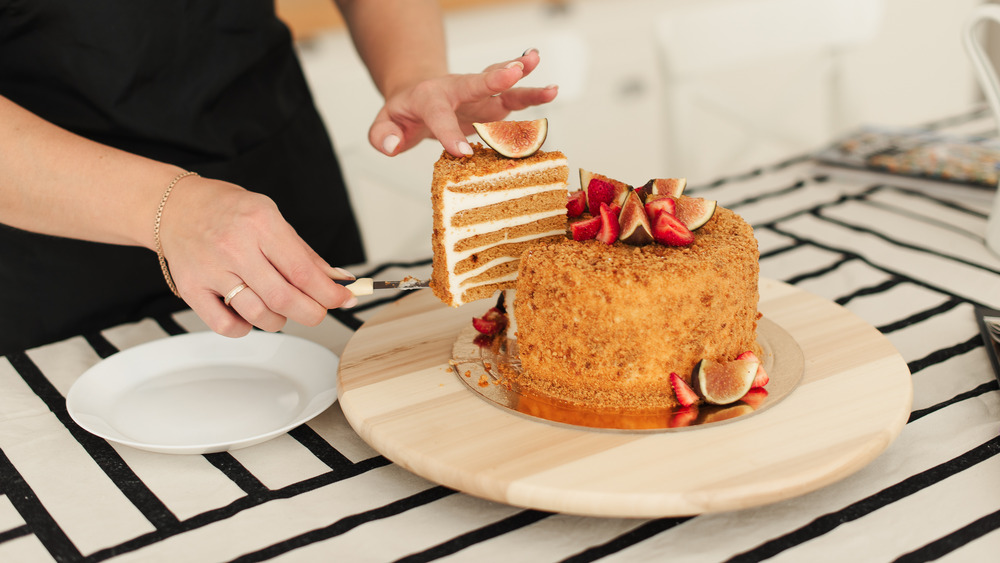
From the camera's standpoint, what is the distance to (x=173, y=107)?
234cm

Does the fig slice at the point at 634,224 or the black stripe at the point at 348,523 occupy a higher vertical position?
the fig slice at the point at 634,224

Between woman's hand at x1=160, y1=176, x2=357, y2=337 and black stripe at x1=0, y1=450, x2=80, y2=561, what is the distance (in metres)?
0.43

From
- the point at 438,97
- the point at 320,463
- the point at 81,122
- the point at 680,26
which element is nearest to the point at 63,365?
the point at 81,122

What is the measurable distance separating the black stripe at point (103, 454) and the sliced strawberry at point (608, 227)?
0.93 meters

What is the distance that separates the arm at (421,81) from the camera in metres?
1.96

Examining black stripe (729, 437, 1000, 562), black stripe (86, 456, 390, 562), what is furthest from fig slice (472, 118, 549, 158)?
black stripe (729, 437, 1000, 562)

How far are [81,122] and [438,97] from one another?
95 centimetres

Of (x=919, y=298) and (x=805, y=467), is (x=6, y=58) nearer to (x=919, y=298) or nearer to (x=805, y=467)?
(x=805, y=467)

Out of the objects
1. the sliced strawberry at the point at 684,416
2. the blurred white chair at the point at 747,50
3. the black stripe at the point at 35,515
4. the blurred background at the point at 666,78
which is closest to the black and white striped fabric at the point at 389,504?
the black stripe at the point at 35,515

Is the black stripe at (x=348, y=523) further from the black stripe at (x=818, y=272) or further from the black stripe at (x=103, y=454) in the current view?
the black stripe at (x=818, y=272)

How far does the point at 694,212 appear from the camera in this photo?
1811mm

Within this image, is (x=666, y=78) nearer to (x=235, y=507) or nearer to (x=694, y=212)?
(x=694, y=212)

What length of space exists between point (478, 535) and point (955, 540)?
731 millimetres

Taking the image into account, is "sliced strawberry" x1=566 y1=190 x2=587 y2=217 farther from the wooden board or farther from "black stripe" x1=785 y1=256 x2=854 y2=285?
"black stripe" x1=785 y1=256 x2=854 y2=285
